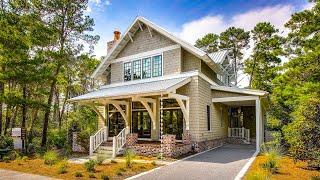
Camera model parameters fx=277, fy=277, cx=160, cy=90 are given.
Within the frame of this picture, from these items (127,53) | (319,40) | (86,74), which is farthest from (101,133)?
(86,74)

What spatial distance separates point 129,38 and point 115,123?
582cm

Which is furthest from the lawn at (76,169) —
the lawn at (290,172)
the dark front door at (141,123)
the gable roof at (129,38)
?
the gable roof at (129,38)

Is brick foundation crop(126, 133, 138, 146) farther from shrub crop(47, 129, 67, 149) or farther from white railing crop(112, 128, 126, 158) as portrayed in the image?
shrub crop(47, 129, 67, 149)

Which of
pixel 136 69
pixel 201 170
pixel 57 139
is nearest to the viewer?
pixel 201 170

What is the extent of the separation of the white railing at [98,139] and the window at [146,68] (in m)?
4.24

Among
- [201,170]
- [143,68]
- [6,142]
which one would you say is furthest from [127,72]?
[201,170]

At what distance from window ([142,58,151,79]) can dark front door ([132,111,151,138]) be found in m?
2.41

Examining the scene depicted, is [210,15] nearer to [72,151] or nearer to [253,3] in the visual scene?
[253,3]

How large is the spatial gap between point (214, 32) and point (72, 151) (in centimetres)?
2686

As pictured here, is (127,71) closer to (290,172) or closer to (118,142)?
(118,142)

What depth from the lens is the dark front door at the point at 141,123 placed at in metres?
17.2

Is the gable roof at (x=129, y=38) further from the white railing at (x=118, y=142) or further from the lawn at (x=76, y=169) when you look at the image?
the lawn at (x=76, y=169)

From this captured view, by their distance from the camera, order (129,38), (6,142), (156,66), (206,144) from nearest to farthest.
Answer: (206,144), (6,142), (156,66), (129,38)

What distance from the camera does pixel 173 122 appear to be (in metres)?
16.2
